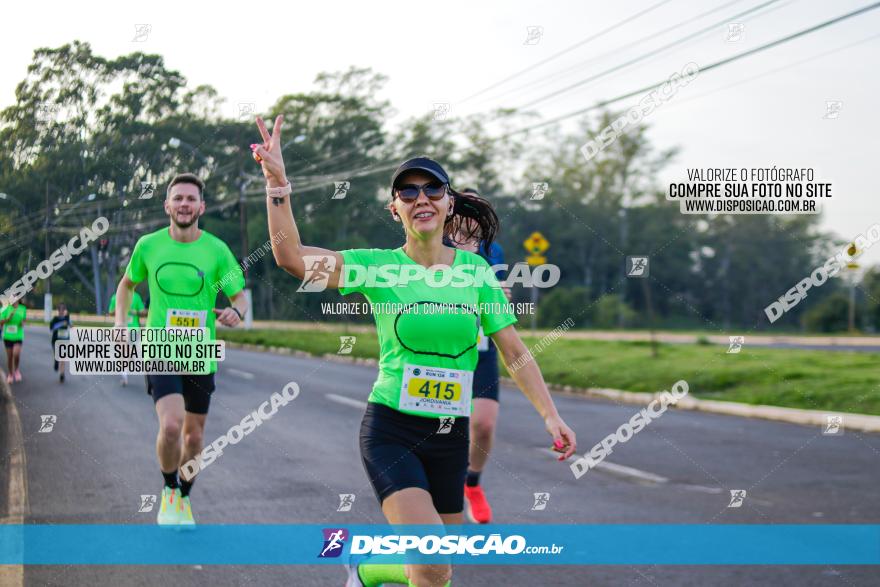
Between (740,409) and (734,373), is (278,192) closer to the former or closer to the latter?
(740,409)

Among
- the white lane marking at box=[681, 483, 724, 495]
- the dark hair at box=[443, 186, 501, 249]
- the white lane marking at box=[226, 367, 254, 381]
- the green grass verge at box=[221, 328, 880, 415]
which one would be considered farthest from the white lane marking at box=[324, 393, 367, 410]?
the dark hair at box=[443, 186, 501, 249]

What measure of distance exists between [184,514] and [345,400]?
8459 mm

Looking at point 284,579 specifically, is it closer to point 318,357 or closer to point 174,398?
point 174,398

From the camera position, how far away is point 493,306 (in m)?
3.83

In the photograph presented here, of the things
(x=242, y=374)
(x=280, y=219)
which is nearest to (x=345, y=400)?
(x=242, y=374)

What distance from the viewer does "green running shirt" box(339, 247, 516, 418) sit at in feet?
12.0

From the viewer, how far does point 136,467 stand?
834cm

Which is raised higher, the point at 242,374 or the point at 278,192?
the point at 278,192

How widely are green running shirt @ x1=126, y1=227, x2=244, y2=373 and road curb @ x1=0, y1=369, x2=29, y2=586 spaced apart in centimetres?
171

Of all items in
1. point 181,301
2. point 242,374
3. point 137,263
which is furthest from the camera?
point 242,374

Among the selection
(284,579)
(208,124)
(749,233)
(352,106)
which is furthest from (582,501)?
(749,233)

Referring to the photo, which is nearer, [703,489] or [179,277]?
[179,277]

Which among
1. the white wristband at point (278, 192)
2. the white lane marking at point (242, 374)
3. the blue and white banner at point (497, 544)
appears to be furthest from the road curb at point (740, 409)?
the white wristband at point (278, 192)

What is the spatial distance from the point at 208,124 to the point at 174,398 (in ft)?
14.9
